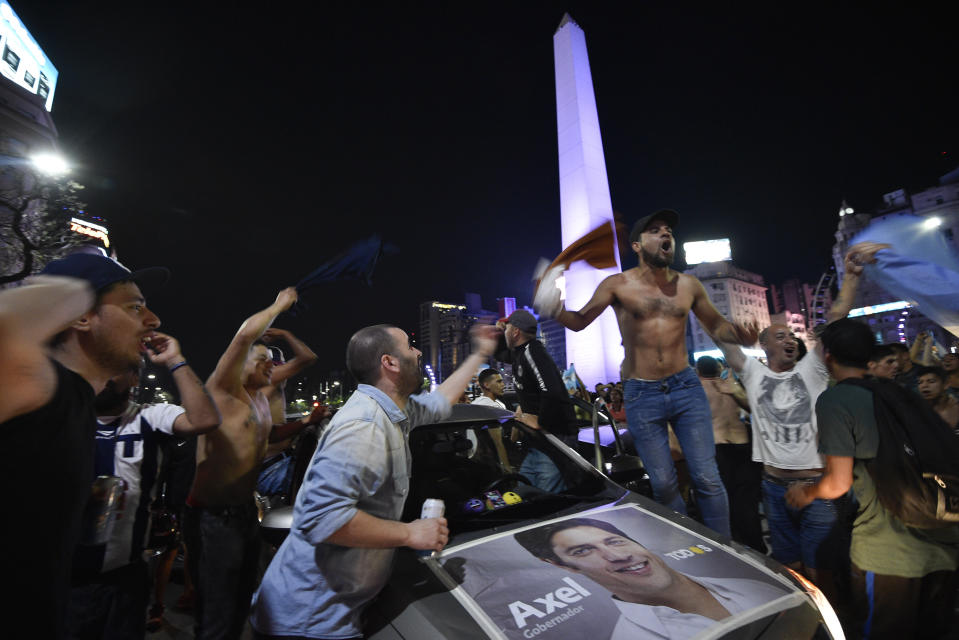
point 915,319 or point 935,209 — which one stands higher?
point 935,209

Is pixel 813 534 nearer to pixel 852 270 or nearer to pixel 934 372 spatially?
pixel 852 270

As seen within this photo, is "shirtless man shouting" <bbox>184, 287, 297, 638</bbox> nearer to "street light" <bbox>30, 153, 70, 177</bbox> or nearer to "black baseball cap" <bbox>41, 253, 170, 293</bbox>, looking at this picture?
"black baseball cap" <bbox>41, 253, 170, 293</bbox>

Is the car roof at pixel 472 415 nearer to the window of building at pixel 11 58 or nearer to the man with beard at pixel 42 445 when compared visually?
the man with beard at pixel 42 445

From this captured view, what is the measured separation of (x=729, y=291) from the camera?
78.3 meters

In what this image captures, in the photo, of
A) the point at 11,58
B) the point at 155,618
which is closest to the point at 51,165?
the point at 155,618

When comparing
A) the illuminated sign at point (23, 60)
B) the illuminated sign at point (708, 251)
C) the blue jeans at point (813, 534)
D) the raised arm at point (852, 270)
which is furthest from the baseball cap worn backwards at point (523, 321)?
the illuminated sign at point (708, 251)

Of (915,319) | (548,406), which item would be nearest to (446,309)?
(915,319)

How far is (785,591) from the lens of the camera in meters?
1.69

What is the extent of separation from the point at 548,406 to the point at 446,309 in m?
104

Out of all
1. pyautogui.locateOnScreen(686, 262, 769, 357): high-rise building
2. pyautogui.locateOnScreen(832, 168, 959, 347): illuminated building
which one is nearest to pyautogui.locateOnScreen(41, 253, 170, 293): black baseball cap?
pyautogui.locateOnScreen(832, 168, 959, 347): illuminated building

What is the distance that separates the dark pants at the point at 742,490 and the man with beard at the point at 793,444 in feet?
2.43

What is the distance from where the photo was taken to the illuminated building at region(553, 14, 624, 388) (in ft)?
72.5

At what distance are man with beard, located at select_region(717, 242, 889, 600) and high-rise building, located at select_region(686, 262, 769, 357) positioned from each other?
77104mm

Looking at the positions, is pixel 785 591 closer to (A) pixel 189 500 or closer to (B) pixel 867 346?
(B) pixel 867 346
